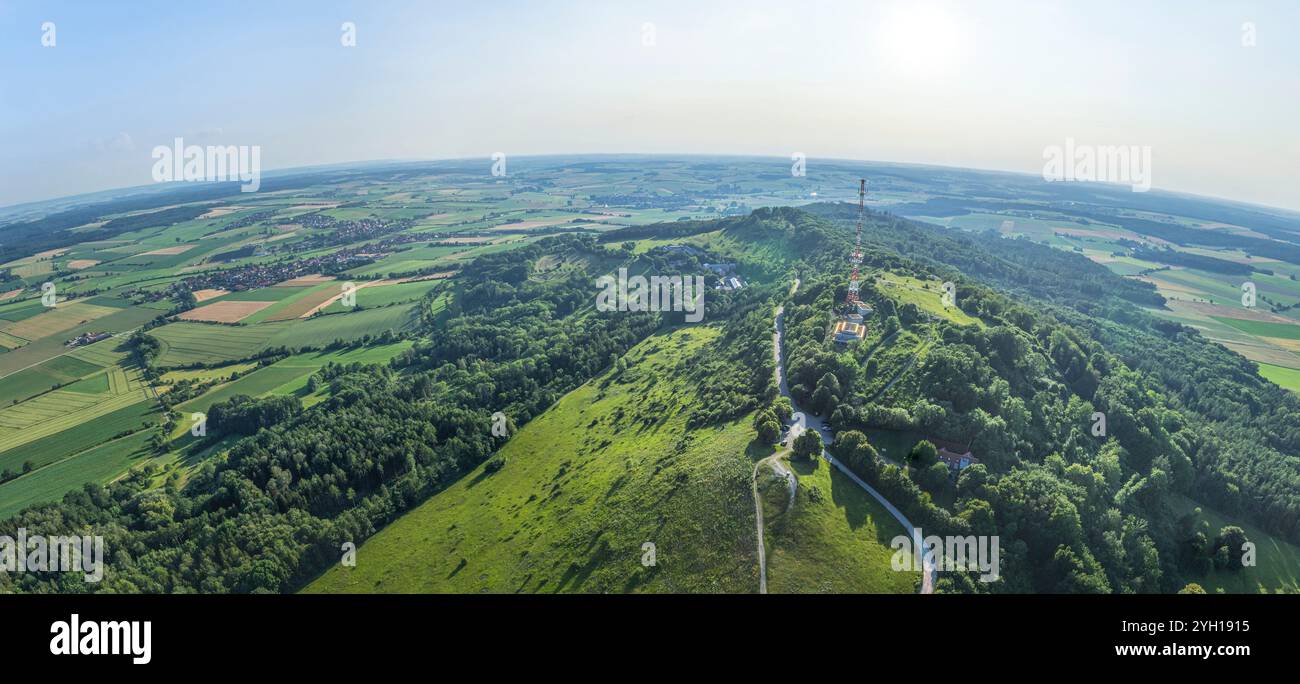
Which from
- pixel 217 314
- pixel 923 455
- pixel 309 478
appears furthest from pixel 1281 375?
pixel 217 314

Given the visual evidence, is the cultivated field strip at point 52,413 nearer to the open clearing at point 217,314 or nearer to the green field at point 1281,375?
the open clearing at point 217,314

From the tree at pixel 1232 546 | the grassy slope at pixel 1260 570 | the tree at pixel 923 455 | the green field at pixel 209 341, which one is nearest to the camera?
the tree at pixel 923 455

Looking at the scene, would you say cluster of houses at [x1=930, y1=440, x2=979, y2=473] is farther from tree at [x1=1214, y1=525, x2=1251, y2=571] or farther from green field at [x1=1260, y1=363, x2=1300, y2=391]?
green field at [x1=1260, y1=363, x2=1300, y2=391]

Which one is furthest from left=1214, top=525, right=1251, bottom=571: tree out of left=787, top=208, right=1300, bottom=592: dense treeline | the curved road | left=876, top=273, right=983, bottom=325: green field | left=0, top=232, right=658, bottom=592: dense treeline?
left=0, top=232, right=658, bottom=592: dense treeline

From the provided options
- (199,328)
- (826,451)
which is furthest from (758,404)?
(199,328)

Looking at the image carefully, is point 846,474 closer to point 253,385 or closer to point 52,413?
point 253,385

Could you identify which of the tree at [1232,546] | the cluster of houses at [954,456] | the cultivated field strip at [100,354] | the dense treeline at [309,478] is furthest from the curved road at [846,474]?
the cultivated field strip at [100,354]
